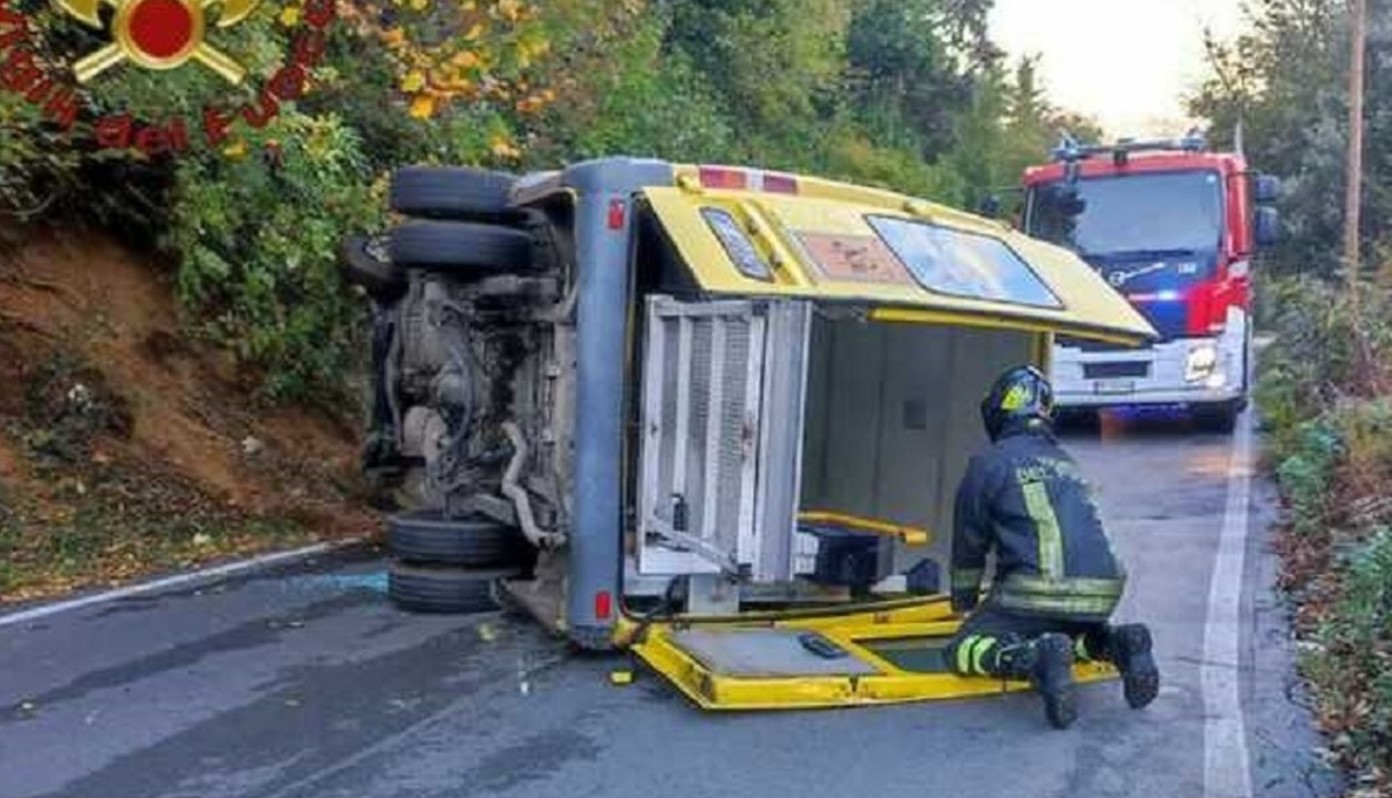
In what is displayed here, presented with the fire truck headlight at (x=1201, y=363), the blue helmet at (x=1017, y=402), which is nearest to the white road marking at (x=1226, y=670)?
the blue helmet at (x=1017, y=402)

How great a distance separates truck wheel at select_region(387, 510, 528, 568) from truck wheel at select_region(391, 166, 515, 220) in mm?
1504

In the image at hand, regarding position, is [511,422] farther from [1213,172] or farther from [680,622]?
[1213,172]

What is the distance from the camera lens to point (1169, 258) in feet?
50.6

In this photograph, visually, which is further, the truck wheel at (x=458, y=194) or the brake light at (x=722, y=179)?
the truck wheel at (x=458, y=194)

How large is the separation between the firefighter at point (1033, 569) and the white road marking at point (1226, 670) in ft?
1.09

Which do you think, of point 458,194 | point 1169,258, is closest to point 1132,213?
point 1169,258

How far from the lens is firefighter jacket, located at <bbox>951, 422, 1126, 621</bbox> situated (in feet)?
20.1

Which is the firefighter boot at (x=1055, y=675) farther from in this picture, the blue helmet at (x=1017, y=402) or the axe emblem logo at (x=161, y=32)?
the axe emblem logo at (x=161, y=32)

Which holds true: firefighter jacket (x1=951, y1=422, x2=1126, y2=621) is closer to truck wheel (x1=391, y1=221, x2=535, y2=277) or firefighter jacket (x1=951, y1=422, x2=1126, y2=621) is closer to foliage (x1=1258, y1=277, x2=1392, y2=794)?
foliage (x1=1258, y1=277, x2=1392, y2=794)

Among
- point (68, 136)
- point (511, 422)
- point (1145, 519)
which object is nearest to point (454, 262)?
point (511, 422)

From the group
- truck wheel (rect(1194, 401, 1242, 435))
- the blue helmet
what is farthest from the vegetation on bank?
truck wheel (rect(1194, 401, 1242, 435))

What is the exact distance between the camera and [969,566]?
21.0ft

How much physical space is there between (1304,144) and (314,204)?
2735cm

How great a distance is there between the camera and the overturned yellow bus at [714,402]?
6.30 metres
